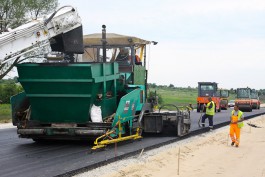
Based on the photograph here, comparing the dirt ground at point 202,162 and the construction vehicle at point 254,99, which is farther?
the construction vehicle at point 254,99

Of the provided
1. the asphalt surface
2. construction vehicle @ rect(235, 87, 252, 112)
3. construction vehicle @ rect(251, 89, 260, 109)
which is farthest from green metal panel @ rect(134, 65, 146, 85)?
construction vehicle @ rect(251, 89, 260, 109)

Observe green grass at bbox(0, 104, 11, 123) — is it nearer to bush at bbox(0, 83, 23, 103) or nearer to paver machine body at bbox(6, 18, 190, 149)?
bush at bbox(0, 83, 23, 103)

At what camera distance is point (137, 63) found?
1559 cm

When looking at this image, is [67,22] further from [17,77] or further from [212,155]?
[212,155]

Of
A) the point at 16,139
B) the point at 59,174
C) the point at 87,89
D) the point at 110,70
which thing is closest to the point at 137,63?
the point at 110,70

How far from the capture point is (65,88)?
41.9ft

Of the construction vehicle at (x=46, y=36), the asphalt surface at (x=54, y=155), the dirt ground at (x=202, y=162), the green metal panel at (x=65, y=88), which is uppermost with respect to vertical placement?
the construction vehicle at (x=46, y=36)

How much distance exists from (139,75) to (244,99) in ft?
112

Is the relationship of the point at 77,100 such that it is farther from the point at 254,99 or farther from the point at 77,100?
the point at 254,99

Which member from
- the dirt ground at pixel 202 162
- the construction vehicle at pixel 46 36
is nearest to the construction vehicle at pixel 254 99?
the dirt ground at pixel 202 162

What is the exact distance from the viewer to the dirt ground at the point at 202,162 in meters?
10.6

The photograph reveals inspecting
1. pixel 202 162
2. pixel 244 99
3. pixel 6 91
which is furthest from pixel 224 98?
pixel 202 162

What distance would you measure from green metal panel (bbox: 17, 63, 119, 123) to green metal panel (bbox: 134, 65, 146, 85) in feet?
5.45

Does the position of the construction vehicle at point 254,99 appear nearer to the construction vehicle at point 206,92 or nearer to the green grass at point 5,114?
the construction vehicle at point 206,92
